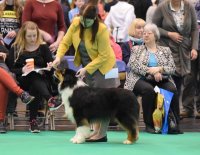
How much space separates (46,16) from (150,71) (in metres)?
1.57

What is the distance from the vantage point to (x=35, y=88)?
20.5 ft

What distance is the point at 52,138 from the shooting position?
5.77 metres

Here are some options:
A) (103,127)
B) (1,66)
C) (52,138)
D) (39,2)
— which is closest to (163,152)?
(103,127)

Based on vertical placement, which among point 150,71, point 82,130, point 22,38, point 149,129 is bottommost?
point 149,129

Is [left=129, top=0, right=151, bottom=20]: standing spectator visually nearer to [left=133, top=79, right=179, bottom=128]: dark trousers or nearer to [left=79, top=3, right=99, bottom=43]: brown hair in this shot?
[left=133, top=79, right=179, bottom=128]: dark trousers

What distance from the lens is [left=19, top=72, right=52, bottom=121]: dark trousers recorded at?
20.4ft

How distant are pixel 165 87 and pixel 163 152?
5.50 feet

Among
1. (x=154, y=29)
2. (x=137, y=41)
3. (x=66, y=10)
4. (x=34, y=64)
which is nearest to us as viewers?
(x=34, y=64)

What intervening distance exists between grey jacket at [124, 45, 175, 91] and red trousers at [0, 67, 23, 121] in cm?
139

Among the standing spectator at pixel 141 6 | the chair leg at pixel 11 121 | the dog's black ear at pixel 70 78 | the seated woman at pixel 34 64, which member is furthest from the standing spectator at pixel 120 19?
the dog's black ear at pixel 70 78

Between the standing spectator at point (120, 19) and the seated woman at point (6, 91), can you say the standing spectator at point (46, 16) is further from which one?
the standing spectator at point (120, 19)

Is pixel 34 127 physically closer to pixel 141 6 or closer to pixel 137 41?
pixel 137 41

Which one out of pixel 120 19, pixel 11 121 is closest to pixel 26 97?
pixel 11 121

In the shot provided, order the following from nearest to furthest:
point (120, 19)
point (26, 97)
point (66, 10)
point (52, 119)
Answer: point (26, 97), point (52, 119), point (120, 19), point (66, 10)
